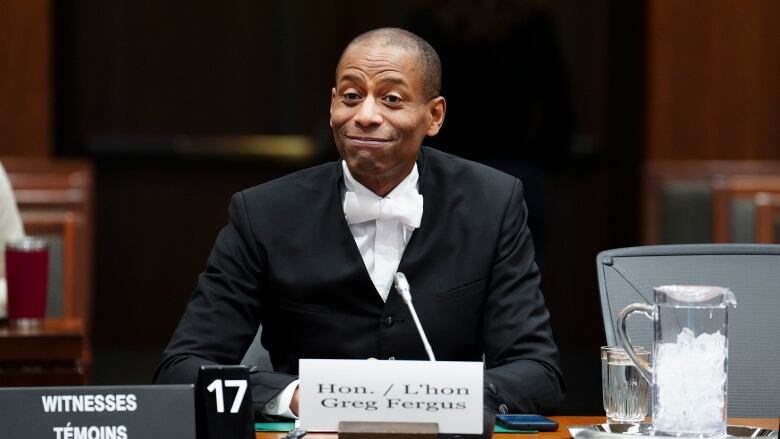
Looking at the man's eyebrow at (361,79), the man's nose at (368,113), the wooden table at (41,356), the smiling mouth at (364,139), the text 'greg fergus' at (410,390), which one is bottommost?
the wooden table at (41,356)

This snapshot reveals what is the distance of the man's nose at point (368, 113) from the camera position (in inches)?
98.4

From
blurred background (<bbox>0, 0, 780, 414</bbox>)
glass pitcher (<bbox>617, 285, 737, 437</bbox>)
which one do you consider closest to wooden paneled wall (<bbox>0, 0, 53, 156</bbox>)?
blurred background (<bbox>0, 0, 780, 414</bbox>)

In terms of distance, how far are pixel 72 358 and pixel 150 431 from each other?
1.64m

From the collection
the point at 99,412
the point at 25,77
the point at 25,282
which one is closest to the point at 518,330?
the point at 99,412

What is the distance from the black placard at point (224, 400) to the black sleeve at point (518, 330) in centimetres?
55

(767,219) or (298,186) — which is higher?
(298,186)

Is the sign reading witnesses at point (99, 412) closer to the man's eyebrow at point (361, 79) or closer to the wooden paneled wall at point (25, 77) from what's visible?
the man's eyebrow at point (361, 79)

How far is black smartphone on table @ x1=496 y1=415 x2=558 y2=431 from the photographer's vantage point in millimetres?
2189

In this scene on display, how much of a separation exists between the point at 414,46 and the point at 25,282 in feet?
4.74

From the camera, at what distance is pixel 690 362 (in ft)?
6.65

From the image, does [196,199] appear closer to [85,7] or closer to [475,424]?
[85,7]

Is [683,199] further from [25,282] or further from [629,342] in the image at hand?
[629,342]

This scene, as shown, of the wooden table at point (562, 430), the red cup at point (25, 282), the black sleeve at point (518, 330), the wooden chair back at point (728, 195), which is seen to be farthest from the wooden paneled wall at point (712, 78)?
the wooden table at point (562, 430)

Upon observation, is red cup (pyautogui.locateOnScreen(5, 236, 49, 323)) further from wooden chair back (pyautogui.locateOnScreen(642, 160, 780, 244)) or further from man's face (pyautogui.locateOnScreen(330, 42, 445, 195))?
wooden chair back (pyautogui.locateOnScreen(642, 160, 780, 244))
